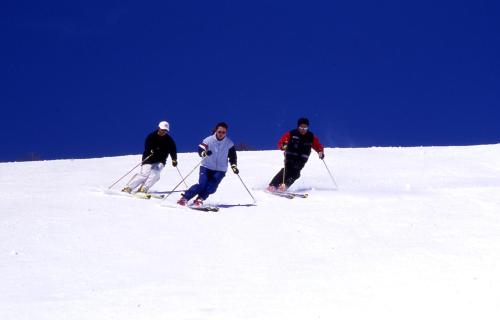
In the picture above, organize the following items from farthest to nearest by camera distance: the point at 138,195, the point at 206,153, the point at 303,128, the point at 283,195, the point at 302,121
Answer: the point at 303,128, the point at 302,121, the point at 283,195, the point at 138,195, the point at 206,153

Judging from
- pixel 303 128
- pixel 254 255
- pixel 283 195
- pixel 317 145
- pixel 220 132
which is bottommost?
pixel 254 255

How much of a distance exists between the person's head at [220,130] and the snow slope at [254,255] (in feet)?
3.97

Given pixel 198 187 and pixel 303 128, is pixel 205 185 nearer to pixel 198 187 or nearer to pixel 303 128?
pixel 198 187

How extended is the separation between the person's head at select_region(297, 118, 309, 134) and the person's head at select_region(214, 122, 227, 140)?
2.23 m

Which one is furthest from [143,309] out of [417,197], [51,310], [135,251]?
[417,197]

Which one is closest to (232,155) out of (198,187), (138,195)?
(198,187)

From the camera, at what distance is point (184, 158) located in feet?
68.9

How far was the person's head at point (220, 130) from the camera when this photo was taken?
10695 mm

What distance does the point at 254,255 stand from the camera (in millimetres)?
7348

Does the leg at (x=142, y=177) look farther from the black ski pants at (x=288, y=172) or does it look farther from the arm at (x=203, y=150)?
the black ski pants at (x=288, y=172)

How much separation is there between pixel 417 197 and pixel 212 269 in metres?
6.52

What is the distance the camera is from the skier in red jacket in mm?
12672

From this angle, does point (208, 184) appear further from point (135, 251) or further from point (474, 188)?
point (474, 188)

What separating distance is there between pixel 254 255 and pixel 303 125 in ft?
18.2
